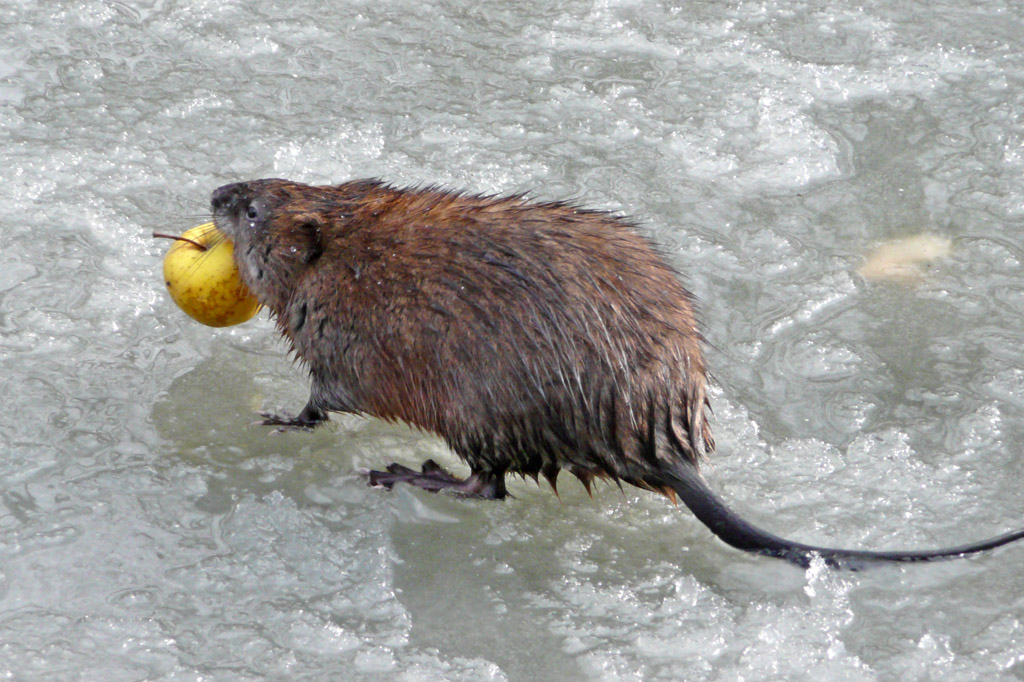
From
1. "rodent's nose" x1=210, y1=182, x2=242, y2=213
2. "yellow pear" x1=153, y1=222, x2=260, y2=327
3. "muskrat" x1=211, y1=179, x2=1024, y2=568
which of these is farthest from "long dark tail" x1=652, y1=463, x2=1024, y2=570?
"rodent's nose" x1=210, y1=182, x2=242, y2=213

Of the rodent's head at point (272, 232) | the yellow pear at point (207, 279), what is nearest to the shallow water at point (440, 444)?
the yellow pear at point (207, 279)

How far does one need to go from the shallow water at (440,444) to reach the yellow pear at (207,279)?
1.10 ft

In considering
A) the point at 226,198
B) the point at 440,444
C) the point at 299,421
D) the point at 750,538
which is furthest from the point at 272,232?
the point at 750,538

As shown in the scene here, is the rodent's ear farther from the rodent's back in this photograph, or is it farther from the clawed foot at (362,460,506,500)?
the clawed foot at (362,460,506,500)

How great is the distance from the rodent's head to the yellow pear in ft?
0.13

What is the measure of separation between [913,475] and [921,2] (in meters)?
3.09

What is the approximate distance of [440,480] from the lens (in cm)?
377

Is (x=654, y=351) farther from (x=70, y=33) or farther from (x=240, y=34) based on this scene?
(x=70, y=33)

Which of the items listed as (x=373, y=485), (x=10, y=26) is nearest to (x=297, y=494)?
(x=373, y=485)

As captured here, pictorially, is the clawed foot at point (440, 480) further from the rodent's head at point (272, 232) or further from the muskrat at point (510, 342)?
the rodent's head at point (272, 232)

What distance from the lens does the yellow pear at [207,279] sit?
150 inches

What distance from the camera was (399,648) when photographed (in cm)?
322

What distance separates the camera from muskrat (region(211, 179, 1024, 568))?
333cm

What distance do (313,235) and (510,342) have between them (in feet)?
2.77
